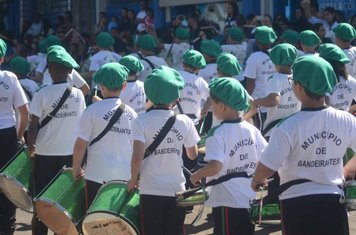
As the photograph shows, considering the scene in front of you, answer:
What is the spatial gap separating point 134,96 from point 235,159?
11.3 ft

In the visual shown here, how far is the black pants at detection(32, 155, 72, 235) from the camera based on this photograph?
7.13 metres

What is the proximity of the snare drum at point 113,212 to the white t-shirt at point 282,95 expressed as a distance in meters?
2.41

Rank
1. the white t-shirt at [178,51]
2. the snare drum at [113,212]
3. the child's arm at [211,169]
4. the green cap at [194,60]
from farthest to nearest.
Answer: the white t-shirt at [178,51] < the green cap at [194,60] < the snare drum at [113,212] < the child's arm at [211,169]

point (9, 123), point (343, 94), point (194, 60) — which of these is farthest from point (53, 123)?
point (343, 94)

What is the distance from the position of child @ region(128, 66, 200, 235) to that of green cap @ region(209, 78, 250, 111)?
44cm

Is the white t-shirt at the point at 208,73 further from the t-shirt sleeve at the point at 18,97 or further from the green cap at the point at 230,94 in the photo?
the green cap at the point at 230,94

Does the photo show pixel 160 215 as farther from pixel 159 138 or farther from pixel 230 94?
pixel 230 94

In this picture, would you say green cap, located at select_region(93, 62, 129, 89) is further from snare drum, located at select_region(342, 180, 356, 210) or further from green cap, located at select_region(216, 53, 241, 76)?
snare drum, located at select_region(342, 180, 356, 210)

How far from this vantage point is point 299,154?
4.74 m

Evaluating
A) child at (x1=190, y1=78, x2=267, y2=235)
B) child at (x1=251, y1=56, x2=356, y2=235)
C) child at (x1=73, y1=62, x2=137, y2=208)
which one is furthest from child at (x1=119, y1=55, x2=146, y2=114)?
child at (x1=251, y1=56, x2=356, y2=235)

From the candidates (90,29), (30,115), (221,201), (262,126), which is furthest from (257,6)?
(221,201)

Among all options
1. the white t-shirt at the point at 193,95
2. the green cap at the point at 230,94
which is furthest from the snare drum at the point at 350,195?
the white t-shirt at the point at 193,95

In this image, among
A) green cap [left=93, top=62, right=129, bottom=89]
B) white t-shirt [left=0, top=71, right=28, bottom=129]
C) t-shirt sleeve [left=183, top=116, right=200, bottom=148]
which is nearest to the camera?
t-shirt sleeve [left=183, top=116, right=200, bottom=148]

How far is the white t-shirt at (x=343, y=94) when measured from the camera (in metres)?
7.89
